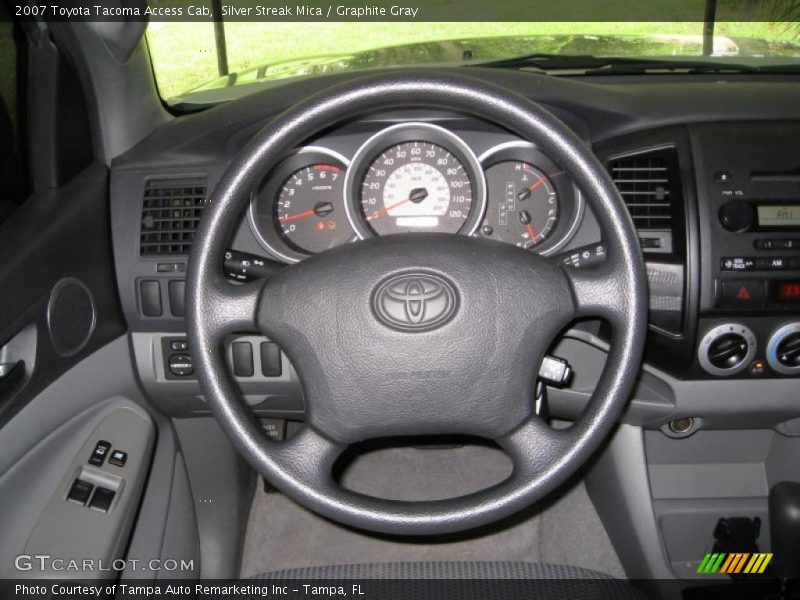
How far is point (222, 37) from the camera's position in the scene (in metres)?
1.72

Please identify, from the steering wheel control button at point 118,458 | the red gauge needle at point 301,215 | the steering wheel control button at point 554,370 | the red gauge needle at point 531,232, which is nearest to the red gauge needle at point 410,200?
the red gauge needle at point 301,215

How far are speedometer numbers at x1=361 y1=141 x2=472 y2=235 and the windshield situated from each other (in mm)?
332

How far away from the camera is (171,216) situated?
1.60 m

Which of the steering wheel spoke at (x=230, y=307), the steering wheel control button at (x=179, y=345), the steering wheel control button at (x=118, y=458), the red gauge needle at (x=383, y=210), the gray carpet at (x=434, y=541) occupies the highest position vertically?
the red gauge needle at (x=383, y=210)

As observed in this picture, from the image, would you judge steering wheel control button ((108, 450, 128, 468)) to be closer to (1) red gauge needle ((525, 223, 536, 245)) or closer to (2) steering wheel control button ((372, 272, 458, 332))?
(2) steering wheel control button ((372, 272, 458, 332))

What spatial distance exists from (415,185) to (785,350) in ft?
2.69

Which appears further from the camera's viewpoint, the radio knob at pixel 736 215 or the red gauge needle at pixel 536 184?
the red gauge needle at pixel 536 184

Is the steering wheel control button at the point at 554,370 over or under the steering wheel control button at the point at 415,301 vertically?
under

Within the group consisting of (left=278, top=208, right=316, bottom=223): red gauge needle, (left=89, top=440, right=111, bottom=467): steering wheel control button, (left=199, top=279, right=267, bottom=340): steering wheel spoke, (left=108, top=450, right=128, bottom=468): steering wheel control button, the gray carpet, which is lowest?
the gray carpet

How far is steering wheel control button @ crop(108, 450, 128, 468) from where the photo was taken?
4.99 feet

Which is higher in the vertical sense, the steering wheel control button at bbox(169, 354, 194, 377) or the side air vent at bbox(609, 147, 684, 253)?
the side air vent at bbox(609, 147, 684, 253)

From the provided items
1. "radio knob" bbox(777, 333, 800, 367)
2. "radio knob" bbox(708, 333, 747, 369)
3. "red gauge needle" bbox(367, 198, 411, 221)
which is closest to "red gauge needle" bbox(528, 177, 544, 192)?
"red gauge needle" bbox(367, 198, 411, 221)

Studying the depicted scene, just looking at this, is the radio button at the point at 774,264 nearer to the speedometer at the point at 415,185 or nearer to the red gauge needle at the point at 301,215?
the speedometer at the point at 415,185

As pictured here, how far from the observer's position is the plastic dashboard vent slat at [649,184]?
4.98ft
